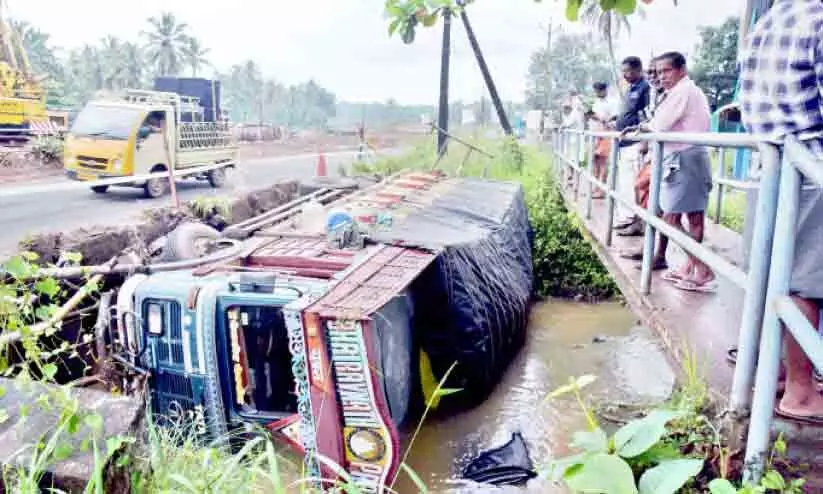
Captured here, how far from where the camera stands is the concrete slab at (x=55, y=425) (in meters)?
1.88

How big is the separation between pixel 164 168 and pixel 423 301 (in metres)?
11.3

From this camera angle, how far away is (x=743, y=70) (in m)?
2.41

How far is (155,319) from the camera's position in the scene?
16.9ft

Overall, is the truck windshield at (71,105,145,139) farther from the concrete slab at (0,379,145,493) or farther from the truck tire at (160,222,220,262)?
the concrete slab at (0,379,145,493)

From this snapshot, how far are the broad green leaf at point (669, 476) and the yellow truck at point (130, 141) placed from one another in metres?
11.8

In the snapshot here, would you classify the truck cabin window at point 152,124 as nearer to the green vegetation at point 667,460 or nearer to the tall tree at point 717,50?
the green vegetation at point 667,460

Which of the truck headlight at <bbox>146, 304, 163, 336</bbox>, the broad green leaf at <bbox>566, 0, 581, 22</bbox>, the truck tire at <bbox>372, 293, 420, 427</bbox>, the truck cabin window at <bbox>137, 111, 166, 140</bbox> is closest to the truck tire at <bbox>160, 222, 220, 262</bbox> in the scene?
the truck headlight at <bbox>146, 304, 163, 336</bbox>

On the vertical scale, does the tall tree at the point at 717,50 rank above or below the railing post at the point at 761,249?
above

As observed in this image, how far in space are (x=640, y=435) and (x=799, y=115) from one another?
1134 millimetres

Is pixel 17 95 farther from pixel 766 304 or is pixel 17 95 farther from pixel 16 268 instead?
pixel 766 304

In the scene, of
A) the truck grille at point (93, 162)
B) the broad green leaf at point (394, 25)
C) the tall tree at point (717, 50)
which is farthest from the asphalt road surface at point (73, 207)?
the tall tree at point (717, 50)

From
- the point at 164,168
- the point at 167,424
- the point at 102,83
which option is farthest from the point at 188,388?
the point at 102,83

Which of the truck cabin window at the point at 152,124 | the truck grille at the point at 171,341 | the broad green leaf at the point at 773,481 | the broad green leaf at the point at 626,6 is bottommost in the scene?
the truck grille at the point at 171,341

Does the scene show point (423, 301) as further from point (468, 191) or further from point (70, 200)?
point (70, 200)
